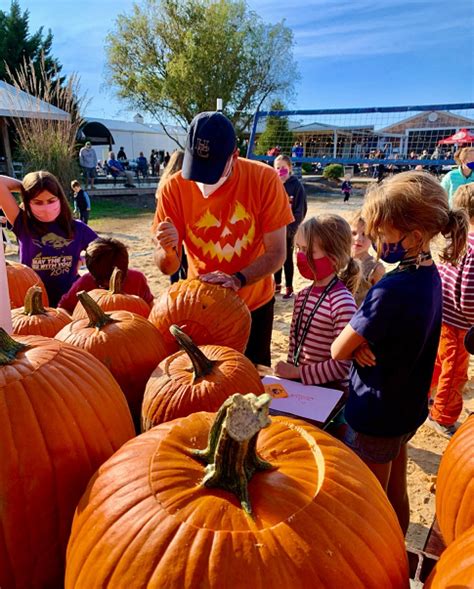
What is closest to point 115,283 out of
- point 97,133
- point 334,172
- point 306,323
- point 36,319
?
point 36,319

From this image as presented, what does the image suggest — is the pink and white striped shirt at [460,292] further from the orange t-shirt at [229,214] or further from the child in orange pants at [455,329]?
the orange t-shirt at [229,214]

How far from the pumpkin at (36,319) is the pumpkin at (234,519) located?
1.09 m

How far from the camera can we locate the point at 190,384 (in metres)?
1.44

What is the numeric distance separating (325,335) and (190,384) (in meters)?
1.21

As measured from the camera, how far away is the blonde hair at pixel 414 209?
176 cm

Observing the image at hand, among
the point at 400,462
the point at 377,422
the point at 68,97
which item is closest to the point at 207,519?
the point at 377,422

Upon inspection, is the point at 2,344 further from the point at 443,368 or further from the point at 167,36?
the point at 167,36

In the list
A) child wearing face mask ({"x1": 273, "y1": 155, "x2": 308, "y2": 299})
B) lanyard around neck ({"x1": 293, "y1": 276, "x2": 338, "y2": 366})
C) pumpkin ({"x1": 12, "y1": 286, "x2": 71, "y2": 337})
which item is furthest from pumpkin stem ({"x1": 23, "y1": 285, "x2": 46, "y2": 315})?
child wearing face mask ({"x1": 273, "y1": 155, "x2": 308, "y2": 299})

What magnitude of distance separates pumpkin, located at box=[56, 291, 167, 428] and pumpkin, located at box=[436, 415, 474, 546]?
1002 mm

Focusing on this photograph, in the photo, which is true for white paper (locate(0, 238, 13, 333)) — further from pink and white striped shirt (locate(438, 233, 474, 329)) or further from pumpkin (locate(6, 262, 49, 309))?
pink and white striped shirt (locate(438, 233, 474, 329))

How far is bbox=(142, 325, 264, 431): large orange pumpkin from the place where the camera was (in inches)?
54.7

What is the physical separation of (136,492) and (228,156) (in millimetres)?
1897

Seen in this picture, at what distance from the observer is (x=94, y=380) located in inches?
45.2

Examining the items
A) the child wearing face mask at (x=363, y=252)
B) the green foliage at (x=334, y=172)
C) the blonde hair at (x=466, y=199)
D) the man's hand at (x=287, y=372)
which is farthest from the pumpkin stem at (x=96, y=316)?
the green foliage at (x=334, y=172)
